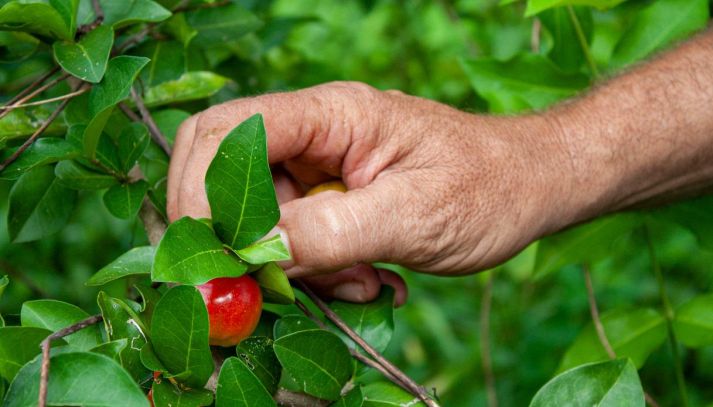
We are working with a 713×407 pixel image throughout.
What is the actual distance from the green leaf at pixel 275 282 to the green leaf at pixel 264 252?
0.17 ft

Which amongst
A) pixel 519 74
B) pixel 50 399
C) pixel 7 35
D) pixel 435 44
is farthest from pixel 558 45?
pixel 435 44

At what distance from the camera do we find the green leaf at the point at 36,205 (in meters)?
1.27

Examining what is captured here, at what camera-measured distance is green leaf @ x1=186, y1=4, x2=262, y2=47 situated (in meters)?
1.52

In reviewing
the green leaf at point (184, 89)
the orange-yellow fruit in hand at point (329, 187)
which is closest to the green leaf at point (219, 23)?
the green leaf at point (184, 89)

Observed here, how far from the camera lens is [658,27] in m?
1.68

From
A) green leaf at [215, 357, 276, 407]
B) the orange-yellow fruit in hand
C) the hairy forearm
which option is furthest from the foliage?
the orange-yellow fruit in hand

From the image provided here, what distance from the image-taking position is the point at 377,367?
1074mm

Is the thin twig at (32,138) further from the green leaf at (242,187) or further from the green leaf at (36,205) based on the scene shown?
the green leaf at (242,187)

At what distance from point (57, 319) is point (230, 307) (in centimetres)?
20

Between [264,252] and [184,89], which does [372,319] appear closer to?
[264,252]

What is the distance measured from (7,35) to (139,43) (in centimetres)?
23

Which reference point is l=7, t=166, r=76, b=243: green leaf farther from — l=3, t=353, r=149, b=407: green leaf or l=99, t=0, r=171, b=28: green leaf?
l=3, t=353, r=149, b=407: green leaf

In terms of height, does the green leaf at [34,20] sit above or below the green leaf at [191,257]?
above

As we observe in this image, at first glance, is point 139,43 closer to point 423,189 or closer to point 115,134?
point 115,134
